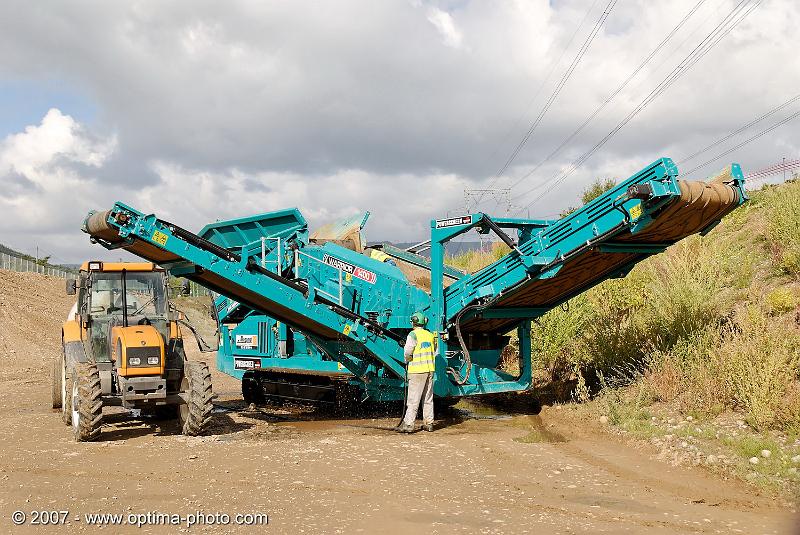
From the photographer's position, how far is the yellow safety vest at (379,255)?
1156cm

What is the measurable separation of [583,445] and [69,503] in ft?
17.1

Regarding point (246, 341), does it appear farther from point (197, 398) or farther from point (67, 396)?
point (197, 398)

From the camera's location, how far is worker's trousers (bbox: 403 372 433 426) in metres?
9.20

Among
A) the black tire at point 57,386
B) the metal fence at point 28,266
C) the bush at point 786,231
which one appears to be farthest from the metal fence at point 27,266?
the bush at point 786,231

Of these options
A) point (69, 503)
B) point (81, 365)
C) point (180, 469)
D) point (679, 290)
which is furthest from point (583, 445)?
point (81, 365)

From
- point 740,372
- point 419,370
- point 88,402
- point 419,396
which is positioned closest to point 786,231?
point 740,372

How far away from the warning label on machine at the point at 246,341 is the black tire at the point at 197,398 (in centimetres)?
266

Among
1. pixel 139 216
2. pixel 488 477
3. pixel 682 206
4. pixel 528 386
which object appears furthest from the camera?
pixel 528 386

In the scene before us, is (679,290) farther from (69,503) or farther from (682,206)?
(69,503)

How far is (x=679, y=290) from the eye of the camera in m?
10.5

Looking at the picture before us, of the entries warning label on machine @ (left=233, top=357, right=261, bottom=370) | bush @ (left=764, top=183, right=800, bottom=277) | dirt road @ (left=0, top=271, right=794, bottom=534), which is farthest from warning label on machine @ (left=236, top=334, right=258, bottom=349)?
bush @ (left=764, top=183, right=800, bottom=277)

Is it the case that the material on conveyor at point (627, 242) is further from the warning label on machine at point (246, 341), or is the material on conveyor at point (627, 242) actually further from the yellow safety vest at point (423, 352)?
the warning label on machine at point (246, 341)

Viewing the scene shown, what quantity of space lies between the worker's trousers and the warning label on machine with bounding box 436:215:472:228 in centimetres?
196

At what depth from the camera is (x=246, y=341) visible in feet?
37.7
